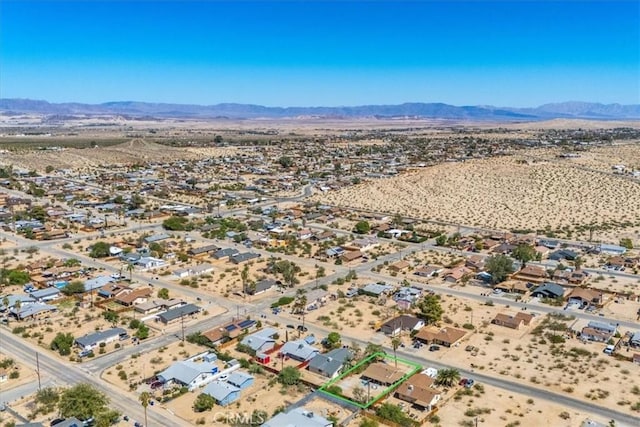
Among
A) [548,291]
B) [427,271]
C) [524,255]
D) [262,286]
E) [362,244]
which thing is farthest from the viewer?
[362,244]

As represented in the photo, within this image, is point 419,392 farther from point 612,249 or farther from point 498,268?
point 612,249

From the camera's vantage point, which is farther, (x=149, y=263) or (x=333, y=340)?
(x=149, y=263)

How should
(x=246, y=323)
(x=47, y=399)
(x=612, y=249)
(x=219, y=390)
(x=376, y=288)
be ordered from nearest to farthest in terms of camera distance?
(x=47, y=399)
(x=219, y=390)
(x=246, y=323)
(x=376, y=288)
(x=612, y=249)

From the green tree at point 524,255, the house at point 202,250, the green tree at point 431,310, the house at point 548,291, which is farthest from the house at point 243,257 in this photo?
the house at point 548,291

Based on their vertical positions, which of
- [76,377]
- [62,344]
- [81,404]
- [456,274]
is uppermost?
[81,404]

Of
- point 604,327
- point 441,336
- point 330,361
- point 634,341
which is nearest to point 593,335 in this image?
point 604,327

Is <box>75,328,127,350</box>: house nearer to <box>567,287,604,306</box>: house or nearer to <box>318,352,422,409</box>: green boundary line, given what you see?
<box>318,352,422,409</box>: green boundary line

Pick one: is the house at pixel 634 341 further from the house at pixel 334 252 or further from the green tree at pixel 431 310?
the house at pixel 334 252
